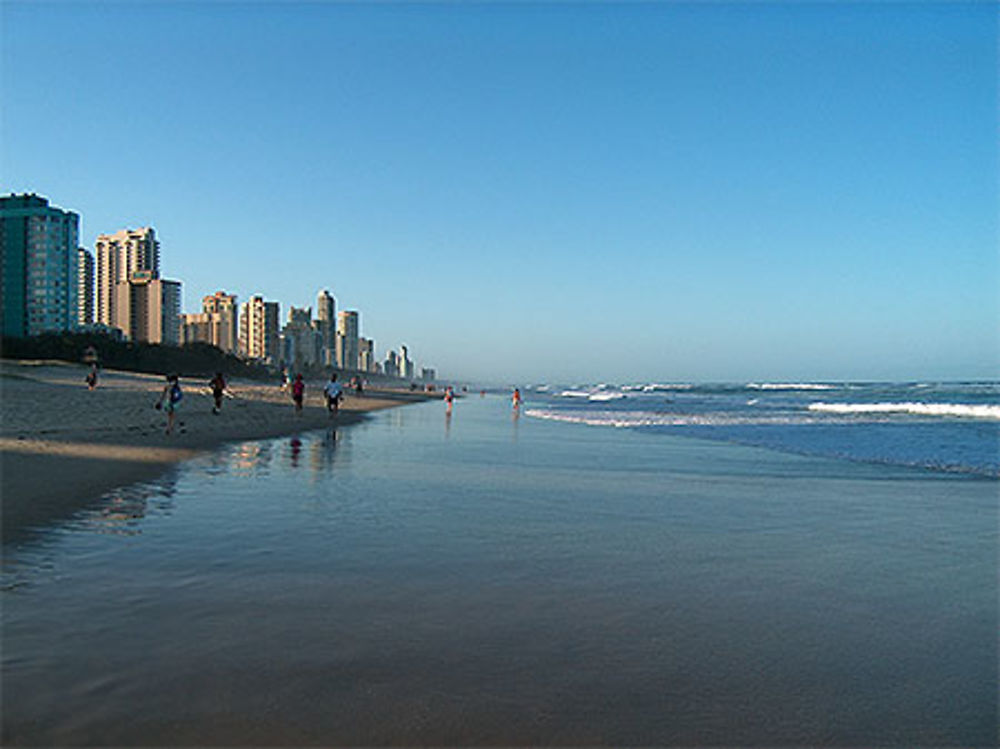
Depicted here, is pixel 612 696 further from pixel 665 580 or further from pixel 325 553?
pixel 325 553

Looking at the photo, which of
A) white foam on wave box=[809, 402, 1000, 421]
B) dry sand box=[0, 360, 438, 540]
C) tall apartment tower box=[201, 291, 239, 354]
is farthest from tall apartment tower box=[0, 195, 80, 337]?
white foam on wave box=[809, 402, 1000, 421]

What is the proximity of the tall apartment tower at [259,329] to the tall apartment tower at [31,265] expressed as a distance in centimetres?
8152

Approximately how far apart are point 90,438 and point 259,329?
181078 millimetres

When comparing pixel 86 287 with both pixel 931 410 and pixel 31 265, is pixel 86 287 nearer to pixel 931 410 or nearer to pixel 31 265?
pixel 31 265

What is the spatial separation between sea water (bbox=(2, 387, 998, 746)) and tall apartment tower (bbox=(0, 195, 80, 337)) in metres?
113

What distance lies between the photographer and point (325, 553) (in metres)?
6.75

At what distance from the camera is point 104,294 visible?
490ft

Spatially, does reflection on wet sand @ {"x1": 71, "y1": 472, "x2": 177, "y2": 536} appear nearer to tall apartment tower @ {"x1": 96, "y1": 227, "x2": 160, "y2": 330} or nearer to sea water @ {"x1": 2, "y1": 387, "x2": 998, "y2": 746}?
sea water @ {"x1": 2, "y1": 387, "x2": 998, "y2": 746}

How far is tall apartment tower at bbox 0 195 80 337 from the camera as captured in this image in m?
97.8

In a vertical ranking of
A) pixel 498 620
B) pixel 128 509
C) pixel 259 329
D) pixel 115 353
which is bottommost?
pixel 498 620

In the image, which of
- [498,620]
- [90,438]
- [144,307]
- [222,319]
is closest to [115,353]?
[90,438]

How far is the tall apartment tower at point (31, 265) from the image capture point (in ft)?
321

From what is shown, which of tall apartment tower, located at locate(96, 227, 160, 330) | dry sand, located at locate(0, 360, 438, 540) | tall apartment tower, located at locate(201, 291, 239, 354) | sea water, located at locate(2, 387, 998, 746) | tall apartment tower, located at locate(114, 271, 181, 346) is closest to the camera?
sea water, located at locate(2, 387, 998, 746)

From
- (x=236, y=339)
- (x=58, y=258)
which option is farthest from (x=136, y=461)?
(x=236, y=339)
